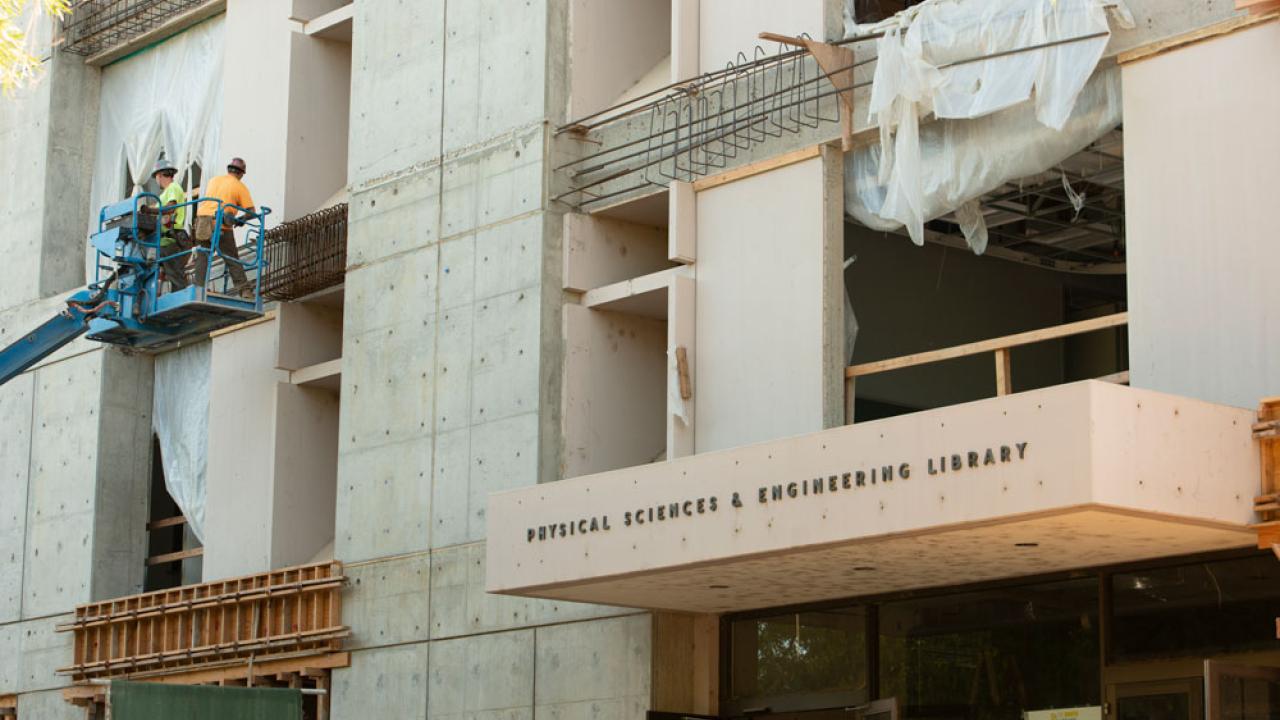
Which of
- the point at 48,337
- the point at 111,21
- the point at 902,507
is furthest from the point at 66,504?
the point at 902,507

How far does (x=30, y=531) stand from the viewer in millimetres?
29250

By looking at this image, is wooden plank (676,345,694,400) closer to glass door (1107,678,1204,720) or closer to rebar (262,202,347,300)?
glass door (1107,678,1204,720)

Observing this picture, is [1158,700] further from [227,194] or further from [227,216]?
[227,194]

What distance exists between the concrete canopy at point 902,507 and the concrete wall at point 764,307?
1838 millimetres

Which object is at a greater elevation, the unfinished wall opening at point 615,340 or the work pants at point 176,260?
the work pants at point 176,260

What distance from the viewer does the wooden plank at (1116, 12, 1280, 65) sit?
53.3 feet

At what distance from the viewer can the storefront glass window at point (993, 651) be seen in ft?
57.4

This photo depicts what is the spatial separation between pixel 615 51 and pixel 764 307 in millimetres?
Answer: 4733

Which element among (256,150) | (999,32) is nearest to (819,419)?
(999,32)

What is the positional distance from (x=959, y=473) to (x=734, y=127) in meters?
6.68

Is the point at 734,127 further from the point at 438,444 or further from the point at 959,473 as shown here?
the point at 959,473

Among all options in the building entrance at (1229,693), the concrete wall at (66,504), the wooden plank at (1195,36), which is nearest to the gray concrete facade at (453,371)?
the concrete wall at (66,504)

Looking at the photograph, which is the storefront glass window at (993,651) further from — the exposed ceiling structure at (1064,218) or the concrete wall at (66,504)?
the concrete wall at (66,504)

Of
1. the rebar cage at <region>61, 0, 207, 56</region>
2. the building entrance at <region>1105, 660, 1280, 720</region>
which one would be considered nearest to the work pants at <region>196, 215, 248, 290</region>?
Answer: the rebar cage at <region>61, 0, 207, 56</region>
